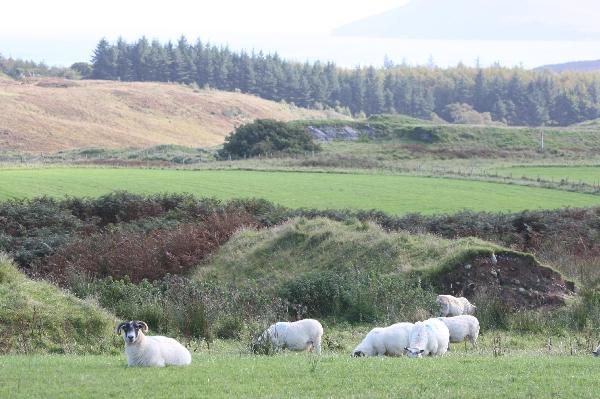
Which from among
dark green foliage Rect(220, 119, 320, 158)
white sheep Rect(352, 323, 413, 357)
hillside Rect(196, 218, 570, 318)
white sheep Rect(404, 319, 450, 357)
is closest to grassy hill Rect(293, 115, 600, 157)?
dark green foliage Rect(220, 119, 320, 158)

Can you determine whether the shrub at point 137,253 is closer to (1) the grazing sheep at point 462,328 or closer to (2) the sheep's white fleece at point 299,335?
(2) the sheep's white fleece at point 299,335

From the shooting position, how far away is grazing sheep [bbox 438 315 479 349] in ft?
72.5

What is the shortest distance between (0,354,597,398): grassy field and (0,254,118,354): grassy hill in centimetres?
362

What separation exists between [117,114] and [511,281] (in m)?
139

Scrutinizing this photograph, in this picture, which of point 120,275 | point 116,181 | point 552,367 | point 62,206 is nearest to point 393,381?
point 552,367

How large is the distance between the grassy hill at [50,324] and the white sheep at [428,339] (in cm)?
641

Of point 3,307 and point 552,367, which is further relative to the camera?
point 3,307

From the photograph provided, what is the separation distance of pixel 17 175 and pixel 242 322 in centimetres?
4481

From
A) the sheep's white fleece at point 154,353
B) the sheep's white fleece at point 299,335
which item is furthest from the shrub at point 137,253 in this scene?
the sheep's white fleece at point 154,353

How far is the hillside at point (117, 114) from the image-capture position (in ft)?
451

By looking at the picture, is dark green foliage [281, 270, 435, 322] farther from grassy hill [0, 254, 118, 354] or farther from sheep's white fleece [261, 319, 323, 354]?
grassy hill [0, 254, 118, 354]

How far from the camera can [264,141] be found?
98062mm

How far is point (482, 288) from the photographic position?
28453mm

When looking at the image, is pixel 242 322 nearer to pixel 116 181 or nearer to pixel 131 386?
pixel 131 386
